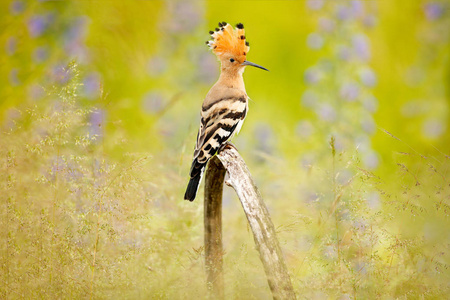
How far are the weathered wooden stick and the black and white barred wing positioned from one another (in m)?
0.19

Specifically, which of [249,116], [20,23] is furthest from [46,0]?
[249,116]

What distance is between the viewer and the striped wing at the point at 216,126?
2338 mm

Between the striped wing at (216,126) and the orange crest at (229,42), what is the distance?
197 mm

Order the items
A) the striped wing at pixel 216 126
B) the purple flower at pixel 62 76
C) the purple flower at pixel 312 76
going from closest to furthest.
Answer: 1. the purple flower at pixel 62 76
2. the striped wing at pixel 216 126
3. the purple flower at pixel 312 76

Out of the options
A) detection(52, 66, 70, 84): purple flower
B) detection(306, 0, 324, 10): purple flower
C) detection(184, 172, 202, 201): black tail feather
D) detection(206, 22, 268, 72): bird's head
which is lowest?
detection(184, 172, 202, 201): black tail feather

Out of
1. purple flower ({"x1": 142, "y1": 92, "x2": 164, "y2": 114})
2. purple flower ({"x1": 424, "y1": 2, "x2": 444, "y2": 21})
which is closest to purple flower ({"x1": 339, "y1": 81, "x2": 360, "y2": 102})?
purple flower ({"x1": 424, "y1": 2, "x2": 444, "y2": 21})

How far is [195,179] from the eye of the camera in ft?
7.57

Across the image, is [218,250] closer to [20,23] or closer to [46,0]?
[20,23]

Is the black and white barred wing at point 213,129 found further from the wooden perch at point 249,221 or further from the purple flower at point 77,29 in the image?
the purple flower at point 77,29

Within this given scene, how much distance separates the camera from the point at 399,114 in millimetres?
3861

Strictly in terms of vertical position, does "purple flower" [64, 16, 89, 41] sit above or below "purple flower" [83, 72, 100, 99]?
above

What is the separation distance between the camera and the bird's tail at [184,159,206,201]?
2236 mm

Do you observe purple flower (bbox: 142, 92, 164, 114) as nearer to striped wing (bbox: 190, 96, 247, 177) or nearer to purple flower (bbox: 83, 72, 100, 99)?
purple flower (bbox: 83, 72, 100, 99)

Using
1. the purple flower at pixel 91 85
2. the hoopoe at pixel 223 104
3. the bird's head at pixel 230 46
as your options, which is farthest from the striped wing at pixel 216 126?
the purple flower at pixel 91 85
